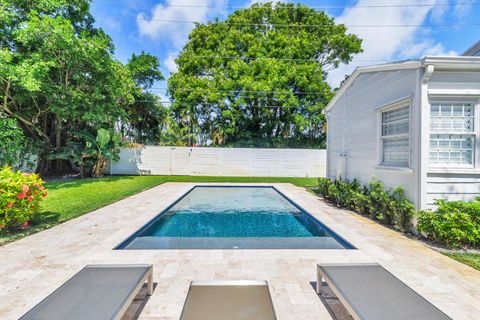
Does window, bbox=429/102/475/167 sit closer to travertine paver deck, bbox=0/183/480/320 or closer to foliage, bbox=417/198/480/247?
foliage, bbox=417/198/480/247

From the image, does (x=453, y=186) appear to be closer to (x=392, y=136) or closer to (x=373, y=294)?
(x=392, y=136)

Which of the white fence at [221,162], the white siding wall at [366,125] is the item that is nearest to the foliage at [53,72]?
the white fence at [221,162]

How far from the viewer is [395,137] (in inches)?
221

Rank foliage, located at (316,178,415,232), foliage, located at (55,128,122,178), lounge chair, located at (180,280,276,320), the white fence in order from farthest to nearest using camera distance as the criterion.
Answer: the white fence, foliage, located at (55,128,122,178), foliage, located at (316,178,415,232), lounge chair, located at (180,280,276,320)

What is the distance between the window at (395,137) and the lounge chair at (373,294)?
378 centimetres

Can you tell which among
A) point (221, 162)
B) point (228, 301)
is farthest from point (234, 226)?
point (221, 162)

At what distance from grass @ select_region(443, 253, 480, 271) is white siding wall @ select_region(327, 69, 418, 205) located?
4.15 ft

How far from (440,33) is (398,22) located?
8.97 ft

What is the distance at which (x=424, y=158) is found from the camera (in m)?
4.58

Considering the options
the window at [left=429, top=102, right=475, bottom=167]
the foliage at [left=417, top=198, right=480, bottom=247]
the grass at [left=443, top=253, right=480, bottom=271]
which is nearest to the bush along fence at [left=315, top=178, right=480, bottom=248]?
the foliage at [left=417, top=198, right=480, bottom=247]

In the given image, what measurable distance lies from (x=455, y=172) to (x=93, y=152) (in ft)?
51.3

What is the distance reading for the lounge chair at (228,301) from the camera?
2084 millimetres

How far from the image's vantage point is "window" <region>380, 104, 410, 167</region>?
17.5ft

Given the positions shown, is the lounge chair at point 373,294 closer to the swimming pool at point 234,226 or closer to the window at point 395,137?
the swimming pool at point 234,226
